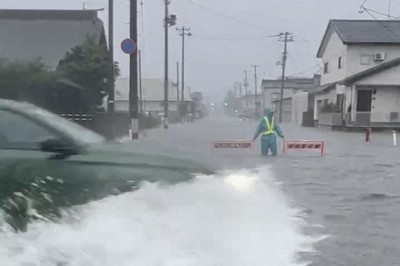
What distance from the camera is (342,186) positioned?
11.3m

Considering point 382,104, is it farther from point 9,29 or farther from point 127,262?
point 127,262

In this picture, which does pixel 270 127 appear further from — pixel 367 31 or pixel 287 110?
pixel 287 110

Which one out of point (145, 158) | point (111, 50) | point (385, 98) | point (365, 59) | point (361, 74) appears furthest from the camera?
point (365, 59)

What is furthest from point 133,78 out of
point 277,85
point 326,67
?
point 277,85

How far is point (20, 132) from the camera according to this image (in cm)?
636

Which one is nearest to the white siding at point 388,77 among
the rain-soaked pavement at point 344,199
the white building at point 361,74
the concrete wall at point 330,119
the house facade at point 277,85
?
the white building at point 361,74

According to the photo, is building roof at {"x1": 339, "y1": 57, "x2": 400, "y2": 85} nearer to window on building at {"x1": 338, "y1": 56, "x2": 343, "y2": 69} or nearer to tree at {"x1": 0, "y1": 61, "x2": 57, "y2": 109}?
window on building at {"x1": 338, "y1": 56, "x2": 343, "y2": 69}

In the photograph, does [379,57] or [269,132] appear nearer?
[269,132]

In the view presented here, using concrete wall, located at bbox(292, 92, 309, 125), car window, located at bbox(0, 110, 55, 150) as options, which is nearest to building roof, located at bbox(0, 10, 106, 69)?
concrete wall, located at bbox(292, 92, 309, 125)

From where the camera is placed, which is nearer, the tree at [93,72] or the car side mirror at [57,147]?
the car side mirror at [57,147]

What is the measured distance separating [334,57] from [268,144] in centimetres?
3070

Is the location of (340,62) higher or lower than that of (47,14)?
A: lower

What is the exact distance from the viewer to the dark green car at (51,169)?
243 inches

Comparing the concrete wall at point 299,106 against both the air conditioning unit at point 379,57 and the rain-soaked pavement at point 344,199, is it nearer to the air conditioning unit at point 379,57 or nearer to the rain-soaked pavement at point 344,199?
the air conditioning unit at point 379,57
